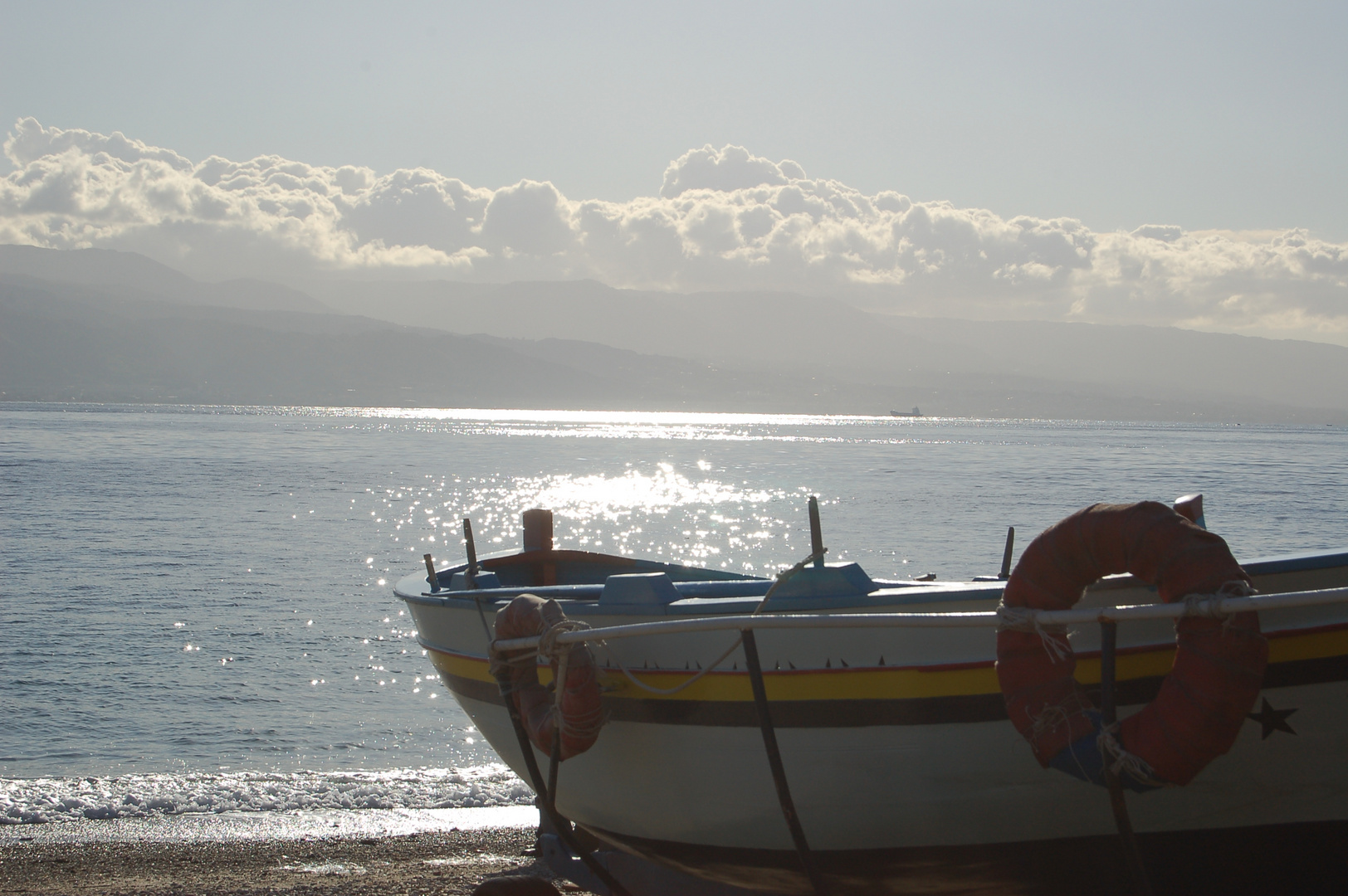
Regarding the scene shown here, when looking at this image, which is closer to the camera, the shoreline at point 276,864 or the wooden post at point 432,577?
the shoreline at point 276,864

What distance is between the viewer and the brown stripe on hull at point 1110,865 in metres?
5.09

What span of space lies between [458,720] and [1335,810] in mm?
9323

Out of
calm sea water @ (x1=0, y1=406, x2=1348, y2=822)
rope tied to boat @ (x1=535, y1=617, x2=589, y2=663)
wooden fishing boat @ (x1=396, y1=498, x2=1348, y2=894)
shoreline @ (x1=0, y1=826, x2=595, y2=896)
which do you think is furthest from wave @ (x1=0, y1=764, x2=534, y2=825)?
rope tied to boat @ (x1=535, y1=617, x2=589, y2=663)

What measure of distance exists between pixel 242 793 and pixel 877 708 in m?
7.18

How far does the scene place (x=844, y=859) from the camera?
5.35m

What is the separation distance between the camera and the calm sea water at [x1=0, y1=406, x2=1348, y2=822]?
10.6 meters

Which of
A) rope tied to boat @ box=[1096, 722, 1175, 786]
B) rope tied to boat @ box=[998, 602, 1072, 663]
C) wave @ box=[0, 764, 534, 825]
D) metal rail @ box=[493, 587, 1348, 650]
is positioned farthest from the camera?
wave @ box=[0, 764, 534, 825]

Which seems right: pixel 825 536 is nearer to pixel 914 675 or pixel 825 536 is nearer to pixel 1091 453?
pixel 914 675

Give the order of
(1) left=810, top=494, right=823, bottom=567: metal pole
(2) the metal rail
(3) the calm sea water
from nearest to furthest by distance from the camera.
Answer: (2) the metal rail
(1) left=810, top=494, right=823, bottom=567: metal pole
(3) the calm sea water

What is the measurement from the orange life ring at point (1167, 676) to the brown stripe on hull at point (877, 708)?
1.40 ft

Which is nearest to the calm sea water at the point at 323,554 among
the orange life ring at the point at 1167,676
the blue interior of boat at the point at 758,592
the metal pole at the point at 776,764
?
the blue interior of boat at the point at 758,592

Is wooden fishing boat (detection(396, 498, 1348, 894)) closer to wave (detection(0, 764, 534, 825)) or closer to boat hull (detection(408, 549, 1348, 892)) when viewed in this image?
boat hull (detection(408, 549, 1348, 892))

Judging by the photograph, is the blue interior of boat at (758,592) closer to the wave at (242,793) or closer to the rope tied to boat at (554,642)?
the rope tied to boat at (554,642)

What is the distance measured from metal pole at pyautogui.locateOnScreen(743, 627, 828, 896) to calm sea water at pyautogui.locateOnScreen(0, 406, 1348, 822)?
5112mm
